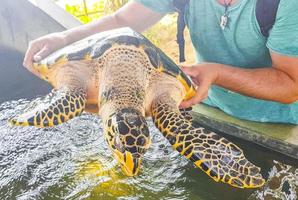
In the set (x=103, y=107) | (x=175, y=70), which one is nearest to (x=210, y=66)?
(x=175, y=70)

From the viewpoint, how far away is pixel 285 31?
164 cm

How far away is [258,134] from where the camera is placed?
2016mm

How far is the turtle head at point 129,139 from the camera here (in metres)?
1.26

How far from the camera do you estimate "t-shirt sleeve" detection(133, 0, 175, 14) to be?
212cm

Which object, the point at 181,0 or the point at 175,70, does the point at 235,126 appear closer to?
the point at 175,70

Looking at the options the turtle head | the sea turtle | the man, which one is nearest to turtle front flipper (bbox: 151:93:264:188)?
the sea turtle

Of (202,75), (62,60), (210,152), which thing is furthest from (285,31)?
(62,60)

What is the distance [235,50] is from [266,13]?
0.34 metres

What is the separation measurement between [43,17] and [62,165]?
1.60m

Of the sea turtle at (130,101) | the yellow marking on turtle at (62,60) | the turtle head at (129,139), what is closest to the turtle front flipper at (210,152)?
the sea turtle at (130,101)

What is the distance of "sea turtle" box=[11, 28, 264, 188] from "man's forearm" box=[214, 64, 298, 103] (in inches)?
7.7

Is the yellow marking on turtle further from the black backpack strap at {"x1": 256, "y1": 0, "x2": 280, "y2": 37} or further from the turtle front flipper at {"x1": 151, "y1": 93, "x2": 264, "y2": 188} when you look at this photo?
the black backpack strap at {"x1": 256, "y1": 0, "x2": 280, "y2": 37}

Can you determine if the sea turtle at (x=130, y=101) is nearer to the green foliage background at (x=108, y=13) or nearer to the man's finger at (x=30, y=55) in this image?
the man's finger at (x=30, y=55)

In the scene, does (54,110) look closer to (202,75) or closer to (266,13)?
(202,75)
